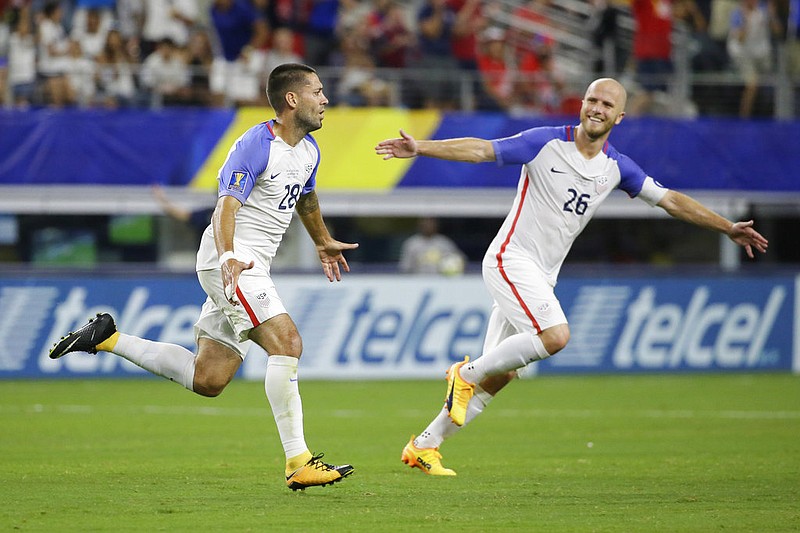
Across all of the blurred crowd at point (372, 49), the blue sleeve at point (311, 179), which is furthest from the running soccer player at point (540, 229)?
the blurred crowd at point (372, 49)

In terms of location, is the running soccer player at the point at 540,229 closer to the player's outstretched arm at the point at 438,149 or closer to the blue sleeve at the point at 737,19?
the player's outstretched arm at the point at 438,149

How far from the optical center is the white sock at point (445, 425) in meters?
8.87

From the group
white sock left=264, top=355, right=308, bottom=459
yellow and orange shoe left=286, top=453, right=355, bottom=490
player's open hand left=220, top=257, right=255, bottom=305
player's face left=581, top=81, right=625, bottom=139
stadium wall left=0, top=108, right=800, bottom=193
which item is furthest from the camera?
stadium wall left=0, top=108, right=800, bottom=193

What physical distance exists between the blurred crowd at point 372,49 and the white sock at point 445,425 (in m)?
11.2

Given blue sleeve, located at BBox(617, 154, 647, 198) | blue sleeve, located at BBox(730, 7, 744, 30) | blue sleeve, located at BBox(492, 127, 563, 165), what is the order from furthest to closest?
blue sleeve, located at BBox(730, 7, 744, 30) < blue sleeve, located at BBox(617, 154, 647, 198) < blue sleeve, located at BBox(492, 127, 563, 165)

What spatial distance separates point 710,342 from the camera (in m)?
18.7

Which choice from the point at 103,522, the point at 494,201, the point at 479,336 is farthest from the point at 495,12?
the point at 103,522

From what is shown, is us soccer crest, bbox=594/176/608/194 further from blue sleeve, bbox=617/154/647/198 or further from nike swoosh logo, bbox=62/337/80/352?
nike swoosh logo, bbox=62/337/80/352

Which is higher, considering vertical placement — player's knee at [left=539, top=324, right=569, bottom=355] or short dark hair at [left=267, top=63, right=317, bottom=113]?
short dark hair at [left=267, top=63, right=317, bottom=113]

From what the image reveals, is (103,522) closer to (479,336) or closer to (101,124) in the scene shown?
(479,336)

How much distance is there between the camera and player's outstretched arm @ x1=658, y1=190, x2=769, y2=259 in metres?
8.86

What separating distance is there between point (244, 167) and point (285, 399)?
4.62 feet

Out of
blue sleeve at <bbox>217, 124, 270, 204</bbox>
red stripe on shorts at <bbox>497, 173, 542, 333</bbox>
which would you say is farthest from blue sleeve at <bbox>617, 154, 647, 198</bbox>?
blue sleeve at <bbox>217, 124, 270, 204</bbox>

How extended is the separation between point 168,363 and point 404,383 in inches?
355
